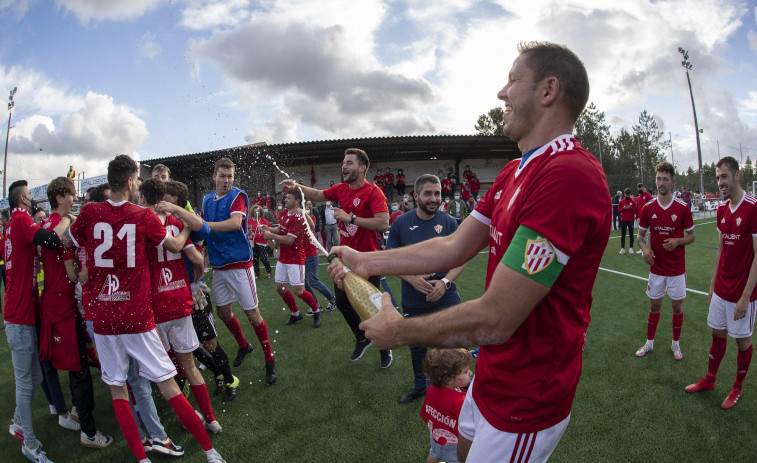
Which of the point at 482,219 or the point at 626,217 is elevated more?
the point at 482,219

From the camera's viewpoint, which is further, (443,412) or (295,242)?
(295,242)

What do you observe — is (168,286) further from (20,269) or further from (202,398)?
(20,269)

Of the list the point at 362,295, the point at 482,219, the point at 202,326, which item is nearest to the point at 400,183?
the point at 202,326

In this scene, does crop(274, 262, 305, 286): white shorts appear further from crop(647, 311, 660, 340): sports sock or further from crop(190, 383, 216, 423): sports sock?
crop(647, 311, 660, 340): sports sock

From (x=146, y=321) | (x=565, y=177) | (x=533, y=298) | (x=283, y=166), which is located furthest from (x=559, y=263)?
(x=283, y=166)

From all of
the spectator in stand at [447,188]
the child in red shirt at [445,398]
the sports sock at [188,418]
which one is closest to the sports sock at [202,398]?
the sports sock at [188,418]

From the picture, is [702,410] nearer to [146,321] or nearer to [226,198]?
[146,321]

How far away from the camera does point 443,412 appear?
2777 millimetres

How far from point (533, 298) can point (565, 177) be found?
0.39m

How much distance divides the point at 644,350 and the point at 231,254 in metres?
5.32

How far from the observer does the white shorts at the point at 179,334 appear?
3.66 meters

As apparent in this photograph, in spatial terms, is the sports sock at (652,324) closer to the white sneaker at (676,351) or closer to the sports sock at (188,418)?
the white sneaker at (676,351)

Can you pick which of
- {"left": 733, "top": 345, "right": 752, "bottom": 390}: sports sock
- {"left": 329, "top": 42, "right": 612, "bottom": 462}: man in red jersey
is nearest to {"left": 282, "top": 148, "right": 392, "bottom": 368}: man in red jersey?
{"left": 329, "top": 42, "right": 612, "bottom": 462}: man in red jersey

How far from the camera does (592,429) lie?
350cm
